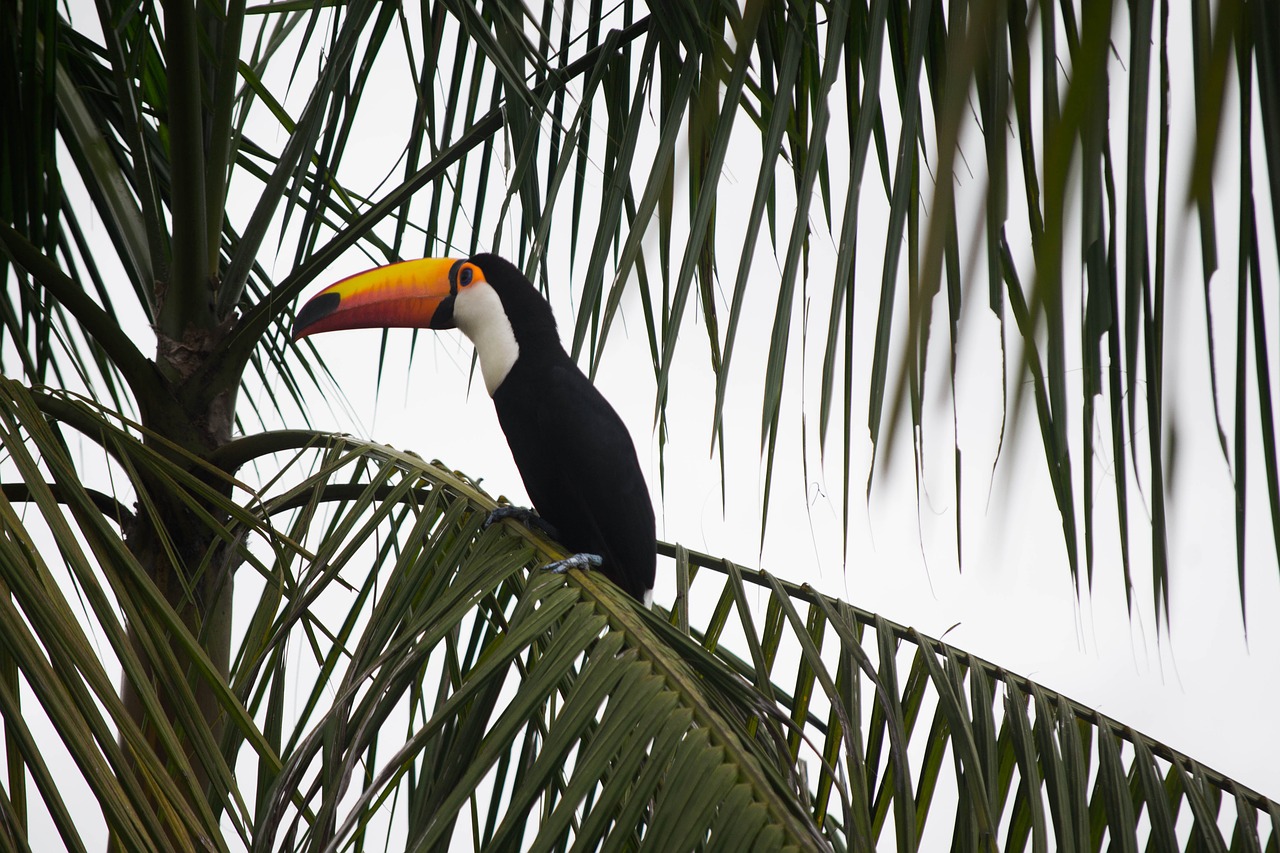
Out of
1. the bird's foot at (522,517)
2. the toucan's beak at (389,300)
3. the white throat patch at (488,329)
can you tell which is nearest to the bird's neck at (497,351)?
the white throat patch at (488,329)

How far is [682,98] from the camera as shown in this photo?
1290 millimetres

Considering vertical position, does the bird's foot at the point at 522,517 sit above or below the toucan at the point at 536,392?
below

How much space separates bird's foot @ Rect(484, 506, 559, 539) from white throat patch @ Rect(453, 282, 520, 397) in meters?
0.30

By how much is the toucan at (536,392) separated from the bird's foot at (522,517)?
1cm

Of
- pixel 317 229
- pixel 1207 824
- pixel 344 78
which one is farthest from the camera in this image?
pixel 317 229

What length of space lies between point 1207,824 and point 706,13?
4.01ft

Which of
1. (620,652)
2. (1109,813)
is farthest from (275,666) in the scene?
(1109,813)

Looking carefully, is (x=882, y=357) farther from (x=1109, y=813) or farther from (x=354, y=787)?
(x=354, y=787)

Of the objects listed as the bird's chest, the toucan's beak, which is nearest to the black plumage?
the bird's chest

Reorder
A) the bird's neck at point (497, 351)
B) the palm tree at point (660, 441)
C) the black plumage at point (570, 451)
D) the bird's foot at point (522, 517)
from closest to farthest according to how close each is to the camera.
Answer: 1. the palm tree at point (660, 441)
2. the bird's foot at point (522, 517)
3. the black plumage at point (570, 451)
4. the bird's neck at point (497, 351)

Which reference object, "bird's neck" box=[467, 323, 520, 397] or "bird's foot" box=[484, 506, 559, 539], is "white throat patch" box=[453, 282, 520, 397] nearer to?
"bird's neck" box=[467, 323, 520, 397]

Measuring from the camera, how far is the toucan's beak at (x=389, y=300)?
2154 millimetres

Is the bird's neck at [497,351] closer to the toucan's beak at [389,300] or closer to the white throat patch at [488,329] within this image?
the white throat patch at [488,329]

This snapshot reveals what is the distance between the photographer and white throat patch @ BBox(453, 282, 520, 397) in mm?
2268
